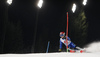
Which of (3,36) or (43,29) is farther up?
(43,29)

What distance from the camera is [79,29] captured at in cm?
2167

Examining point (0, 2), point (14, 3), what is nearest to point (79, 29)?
point (14, 3)

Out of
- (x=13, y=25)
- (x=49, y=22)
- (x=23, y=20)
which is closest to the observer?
(x=13, y=25)

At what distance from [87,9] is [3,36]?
46.4 feet

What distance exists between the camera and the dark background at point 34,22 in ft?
57.4

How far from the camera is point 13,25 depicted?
18297 mm

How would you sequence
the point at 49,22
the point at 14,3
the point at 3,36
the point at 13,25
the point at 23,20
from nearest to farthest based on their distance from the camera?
1. the point at 3,36
2. the point at 13,25
3. the point at 14,3
4. the point at 23,20
5. the point at 49,22

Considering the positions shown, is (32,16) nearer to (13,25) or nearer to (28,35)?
(28,35)

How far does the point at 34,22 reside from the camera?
890 inches

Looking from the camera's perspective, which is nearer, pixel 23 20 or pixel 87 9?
pixel 23 20

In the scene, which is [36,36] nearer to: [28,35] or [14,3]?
[28,35]

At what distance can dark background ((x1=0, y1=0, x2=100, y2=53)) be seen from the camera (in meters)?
17.5

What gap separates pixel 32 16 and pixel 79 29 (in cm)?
715

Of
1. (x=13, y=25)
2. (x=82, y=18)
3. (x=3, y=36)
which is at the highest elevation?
(x=82, y=18)
